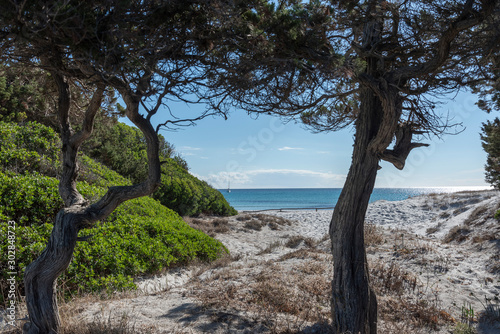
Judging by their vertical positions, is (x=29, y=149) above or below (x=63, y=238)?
above

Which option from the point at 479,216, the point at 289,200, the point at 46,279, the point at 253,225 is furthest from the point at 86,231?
the point at 289,200

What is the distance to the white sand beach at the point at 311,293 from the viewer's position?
4.75 metres

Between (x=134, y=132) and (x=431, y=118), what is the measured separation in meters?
15.3

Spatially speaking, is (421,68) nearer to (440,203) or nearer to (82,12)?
(82,12)

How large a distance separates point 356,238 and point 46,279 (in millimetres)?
4133

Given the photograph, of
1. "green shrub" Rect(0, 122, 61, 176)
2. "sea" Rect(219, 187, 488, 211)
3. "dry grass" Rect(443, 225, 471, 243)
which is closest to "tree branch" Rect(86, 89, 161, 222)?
"green shrub" Rect(0, 122, 61, 176)

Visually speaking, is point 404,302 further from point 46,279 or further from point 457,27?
point 46,279

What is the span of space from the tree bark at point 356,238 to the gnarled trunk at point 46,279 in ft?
11.9

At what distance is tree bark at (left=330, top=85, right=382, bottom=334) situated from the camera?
4570 millimetres

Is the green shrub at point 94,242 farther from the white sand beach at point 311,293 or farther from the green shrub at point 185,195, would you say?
the green shrub at point 185,195

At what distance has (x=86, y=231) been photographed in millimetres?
6988

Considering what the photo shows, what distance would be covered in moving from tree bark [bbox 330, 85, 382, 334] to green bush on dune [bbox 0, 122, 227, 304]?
3.72 meters

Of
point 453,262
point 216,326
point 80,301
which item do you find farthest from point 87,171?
point 453,262

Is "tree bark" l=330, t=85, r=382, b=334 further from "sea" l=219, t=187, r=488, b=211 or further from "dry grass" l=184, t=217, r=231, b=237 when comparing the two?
"sea" l=219, t=187, r=488, b=211
